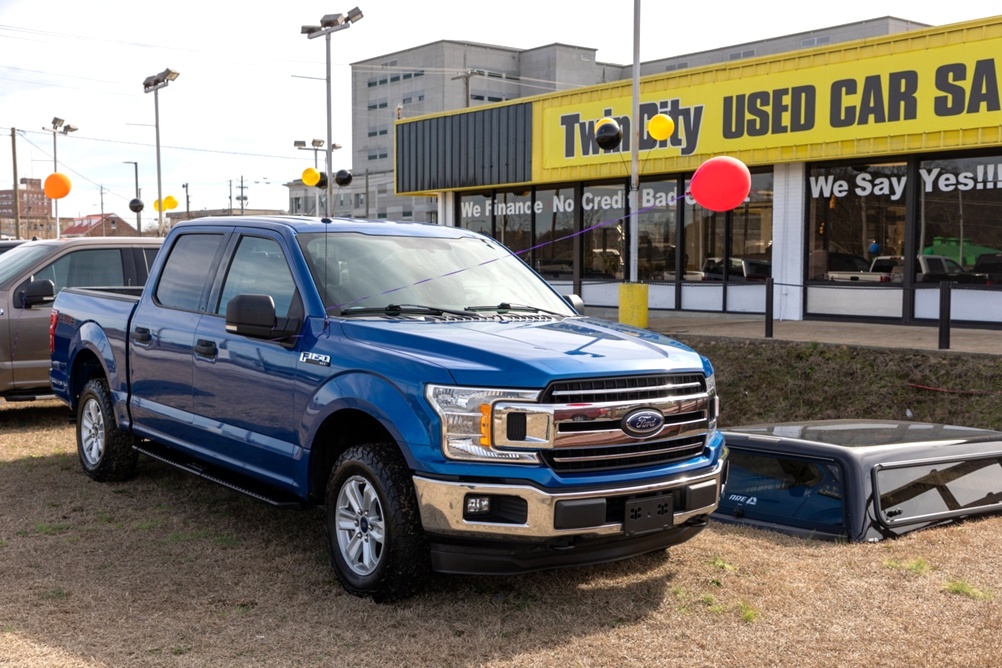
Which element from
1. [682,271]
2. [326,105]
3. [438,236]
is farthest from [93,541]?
[326,105]

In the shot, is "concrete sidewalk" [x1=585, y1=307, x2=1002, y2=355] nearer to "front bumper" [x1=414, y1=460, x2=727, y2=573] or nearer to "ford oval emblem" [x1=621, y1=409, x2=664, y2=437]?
"ford oval emblem" [x1=621, y1=409, x2=664, y2=437]

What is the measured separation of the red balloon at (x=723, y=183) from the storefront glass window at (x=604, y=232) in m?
7.72

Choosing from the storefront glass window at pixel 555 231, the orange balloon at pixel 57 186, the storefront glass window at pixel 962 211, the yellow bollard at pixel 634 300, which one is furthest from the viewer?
the orange balloon at pixel 57 186

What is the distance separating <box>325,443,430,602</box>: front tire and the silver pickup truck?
611 cm

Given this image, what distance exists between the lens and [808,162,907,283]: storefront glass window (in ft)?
55.0

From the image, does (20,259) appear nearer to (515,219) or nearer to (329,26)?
(515,219)

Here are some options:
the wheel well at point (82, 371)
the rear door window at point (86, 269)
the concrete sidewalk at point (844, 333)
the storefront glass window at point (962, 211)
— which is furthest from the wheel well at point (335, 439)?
the storefront glass window at point (962, 211)

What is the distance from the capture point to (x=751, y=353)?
13.2m

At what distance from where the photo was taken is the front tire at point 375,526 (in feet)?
15.3

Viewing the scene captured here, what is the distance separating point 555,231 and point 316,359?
17975mm

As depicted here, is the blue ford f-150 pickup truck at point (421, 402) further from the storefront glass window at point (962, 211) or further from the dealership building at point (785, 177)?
the storefront glass window at point (962, 211)

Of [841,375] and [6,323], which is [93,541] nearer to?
[6,323]

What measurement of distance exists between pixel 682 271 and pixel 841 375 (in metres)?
8.66

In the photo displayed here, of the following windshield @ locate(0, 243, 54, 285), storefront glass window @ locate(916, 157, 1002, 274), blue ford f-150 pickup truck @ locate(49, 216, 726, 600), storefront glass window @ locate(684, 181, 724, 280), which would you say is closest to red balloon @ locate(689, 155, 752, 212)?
storefront glass window @ locate(916, 157, 1002, 274)
